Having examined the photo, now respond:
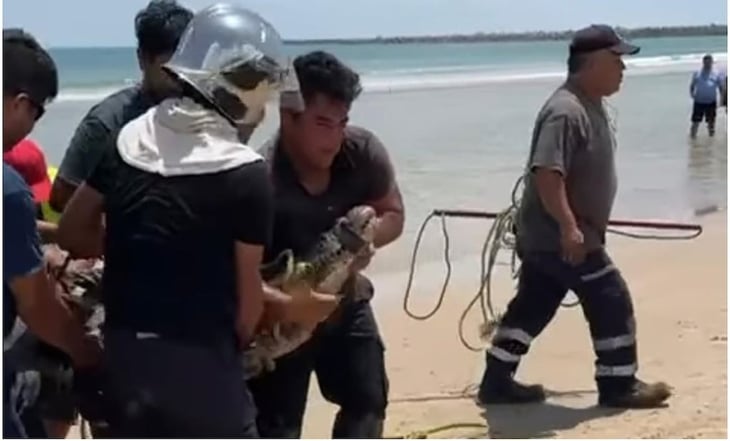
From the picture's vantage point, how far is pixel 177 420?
321 centimetres

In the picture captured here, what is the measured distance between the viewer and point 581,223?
224 inches

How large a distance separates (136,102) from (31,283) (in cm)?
124

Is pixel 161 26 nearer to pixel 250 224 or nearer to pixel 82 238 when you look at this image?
pixel 82 238

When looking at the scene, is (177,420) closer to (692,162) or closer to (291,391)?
(291,391)

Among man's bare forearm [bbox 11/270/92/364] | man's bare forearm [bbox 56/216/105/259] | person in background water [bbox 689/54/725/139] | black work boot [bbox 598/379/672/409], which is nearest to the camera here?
man's bare forearm [bbox 11/270/92/364]

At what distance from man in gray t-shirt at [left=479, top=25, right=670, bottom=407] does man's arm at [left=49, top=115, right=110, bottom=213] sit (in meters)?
2.08

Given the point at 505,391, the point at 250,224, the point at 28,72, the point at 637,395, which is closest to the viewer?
the point at 250,224

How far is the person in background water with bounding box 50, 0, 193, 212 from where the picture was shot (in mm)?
4031

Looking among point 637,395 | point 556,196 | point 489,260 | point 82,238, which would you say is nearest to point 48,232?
point 82,238

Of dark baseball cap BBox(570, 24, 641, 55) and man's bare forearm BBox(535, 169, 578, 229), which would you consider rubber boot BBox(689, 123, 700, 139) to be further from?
man's bare forearm BBox(535, 169, 578, 229)

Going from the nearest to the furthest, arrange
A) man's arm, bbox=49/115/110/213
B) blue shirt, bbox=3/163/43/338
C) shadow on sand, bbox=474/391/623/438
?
blue shirt, bbox=3/163/43/338, man's arm, bbox=49/115/110/213, shadow on sand, bbox=474/391/623/438

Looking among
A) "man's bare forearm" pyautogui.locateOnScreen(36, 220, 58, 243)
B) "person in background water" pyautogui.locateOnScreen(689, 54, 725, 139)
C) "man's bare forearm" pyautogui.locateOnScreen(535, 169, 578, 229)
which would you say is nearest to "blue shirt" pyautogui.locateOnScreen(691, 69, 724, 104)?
"person in background water" pyautogui.locateOnScreen(689, 54, 725, 139)

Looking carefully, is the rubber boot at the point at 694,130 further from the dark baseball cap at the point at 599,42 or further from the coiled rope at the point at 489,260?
the dark baseball cap at the point at 599,42

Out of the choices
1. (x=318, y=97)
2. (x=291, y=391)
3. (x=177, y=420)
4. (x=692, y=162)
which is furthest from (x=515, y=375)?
(x=692, y=162)
